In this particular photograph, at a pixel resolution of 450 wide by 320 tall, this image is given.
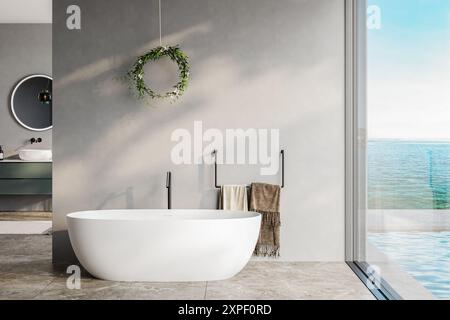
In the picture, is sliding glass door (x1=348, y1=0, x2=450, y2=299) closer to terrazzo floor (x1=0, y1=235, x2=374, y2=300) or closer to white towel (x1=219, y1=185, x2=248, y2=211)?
terrazzo floor (x1=0, y1=235, x2=374, y2=300)

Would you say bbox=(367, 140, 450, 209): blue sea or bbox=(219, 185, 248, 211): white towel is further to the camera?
bbox=(219, 185, 248, 211): white towel

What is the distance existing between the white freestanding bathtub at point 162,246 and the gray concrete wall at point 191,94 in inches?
32.9

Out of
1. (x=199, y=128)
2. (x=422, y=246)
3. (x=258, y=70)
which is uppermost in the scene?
(x=258, y=70)

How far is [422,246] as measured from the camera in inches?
136

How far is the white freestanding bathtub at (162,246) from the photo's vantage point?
4.24 meters

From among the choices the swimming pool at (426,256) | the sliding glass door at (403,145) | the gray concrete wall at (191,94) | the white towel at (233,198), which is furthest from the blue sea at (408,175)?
the white towel at (233,198)

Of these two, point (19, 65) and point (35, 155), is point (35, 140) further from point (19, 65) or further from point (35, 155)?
point (19, 65)

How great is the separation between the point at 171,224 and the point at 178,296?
52 centimetres

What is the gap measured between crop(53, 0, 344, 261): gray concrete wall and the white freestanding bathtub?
0.84 meters

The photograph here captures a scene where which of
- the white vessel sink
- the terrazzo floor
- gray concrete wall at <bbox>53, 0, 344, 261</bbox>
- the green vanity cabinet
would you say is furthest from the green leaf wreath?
the white vessel sink

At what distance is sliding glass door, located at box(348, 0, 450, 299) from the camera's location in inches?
126

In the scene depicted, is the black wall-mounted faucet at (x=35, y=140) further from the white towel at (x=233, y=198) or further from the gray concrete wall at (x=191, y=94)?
the white towel at (x=233, y=198)

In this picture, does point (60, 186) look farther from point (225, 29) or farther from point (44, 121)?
point (44, 121)
